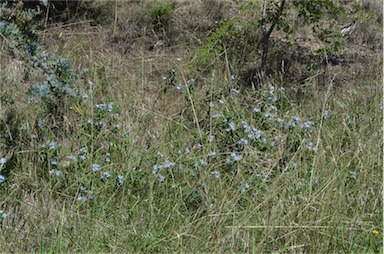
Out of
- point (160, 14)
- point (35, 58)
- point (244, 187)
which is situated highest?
point (35, 58)

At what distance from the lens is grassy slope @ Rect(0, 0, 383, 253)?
9.86 feet

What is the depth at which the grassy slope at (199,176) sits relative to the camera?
3.00 metres

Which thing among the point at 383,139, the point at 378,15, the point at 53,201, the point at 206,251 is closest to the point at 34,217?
the point at 53,201

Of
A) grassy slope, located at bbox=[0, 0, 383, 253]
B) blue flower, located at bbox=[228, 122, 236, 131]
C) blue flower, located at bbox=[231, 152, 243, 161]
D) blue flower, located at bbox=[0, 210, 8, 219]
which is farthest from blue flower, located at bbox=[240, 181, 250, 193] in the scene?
blue flower, located at bbox=[0, 210, 8, 219]

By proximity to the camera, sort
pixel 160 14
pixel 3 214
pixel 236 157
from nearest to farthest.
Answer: pixel 3 214
pixel 236 157
pixel 160 14

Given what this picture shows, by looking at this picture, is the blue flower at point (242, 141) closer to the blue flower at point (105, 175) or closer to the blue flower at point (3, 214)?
the blue flower at point (105, 175)

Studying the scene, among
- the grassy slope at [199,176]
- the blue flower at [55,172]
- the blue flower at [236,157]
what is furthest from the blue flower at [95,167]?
the blue flower at [236,157]

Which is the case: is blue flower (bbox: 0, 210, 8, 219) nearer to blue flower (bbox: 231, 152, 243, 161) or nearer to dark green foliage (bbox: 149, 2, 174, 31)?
blue flower (bbox: 231, 152, 243, 161)

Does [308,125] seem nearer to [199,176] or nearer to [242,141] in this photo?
[242,141]

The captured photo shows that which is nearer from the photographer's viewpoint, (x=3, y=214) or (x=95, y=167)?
(x=3, y=214)

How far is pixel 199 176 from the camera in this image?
11.8ft

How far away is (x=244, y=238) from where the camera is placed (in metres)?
3.00

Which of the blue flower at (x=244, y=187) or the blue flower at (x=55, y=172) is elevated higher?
the blue flower at (x=55, y=172)

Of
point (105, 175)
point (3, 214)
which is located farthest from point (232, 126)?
point (3, 214)
